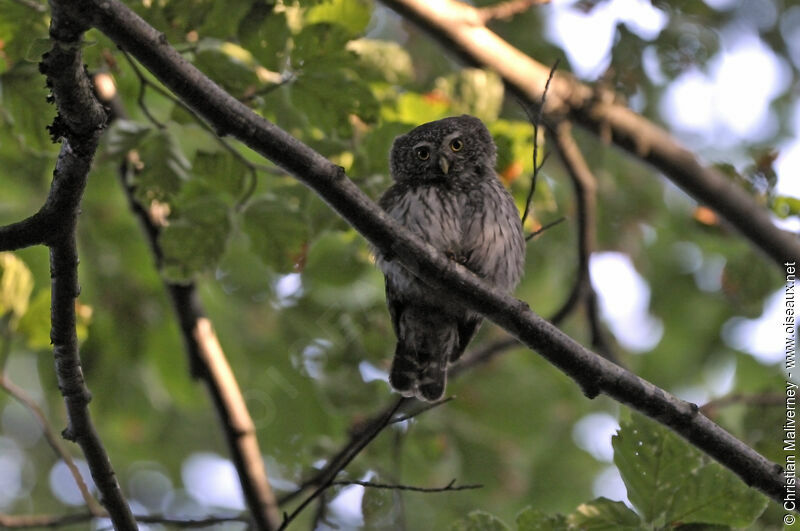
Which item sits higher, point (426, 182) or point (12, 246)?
point (426, 182)

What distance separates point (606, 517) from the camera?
9.86 feet

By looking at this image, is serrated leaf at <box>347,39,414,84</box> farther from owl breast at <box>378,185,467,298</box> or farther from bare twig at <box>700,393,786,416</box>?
bare twig at <box>700,393,786,416</box>

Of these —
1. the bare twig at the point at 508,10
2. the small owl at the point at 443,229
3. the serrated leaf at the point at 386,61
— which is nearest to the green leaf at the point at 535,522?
the small owl at the point at 443,229

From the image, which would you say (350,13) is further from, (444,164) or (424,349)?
(424,349)

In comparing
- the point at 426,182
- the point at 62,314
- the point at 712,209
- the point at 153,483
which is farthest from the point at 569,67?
the point at 153,483

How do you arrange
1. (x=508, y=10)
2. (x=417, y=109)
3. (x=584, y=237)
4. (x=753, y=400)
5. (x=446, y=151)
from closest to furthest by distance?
(x=446, y=151) → (x=417, y=109) → (x=753, y=400) → (x=508, y=10) → (x=584, y=237)

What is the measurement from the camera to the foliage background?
3.67m

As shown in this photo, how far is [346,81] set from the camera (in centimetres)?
366

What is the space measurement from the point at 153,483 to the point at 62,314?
6280 mm

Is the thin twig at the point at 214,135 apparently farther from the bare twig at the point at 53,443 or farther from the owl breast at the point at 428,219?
the bare twig at the point at 53,443

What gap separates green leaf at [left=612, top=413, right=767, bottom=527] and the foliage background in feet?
0.64

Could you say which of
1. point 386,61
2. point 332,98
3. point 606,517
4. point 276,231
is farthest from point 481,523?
point 386,61

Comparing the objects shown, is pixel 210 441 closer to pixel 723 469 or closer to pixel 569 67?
pixel 569 67

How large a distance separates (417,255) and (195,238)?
52.6 inches
